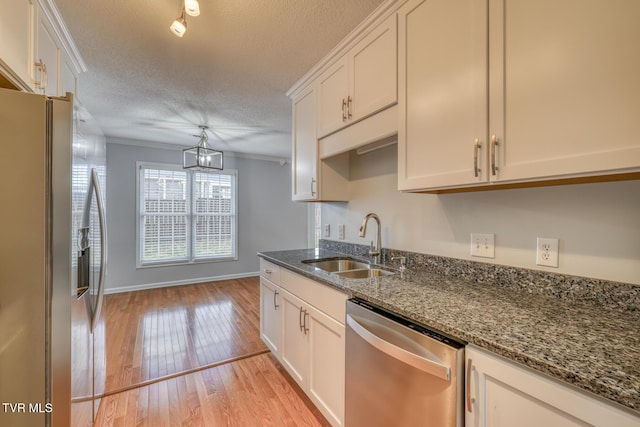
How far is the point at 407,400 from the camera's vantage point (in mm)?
976

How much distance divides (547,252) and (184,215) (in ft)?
16.0

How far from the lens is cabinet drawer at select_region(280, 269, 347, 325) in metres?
1.39

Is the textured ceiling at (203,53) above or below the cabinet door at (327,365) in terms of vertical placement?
above

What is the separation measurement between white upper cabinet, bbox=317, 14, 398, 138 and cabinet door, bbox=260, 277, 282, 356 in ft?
4.31

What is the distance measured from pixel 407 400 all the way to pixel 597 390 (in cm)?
57

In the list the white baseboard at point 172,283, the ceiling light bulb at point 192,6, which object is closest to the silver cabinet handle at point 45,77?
the ceiling light bulb at point 192,6

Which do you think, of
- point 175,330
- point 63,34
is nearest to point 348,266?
point 175,330

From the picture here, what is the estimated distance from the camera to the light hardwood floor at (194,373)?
5.57 ft

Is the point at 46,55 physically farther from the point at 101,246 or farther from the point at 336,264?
the point at 336,264

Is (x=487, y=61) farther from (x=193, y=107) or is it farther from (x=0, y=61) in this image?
(x=193, y=107)

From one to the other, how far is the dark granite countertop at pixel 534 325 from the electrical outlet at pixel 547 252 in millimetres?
145

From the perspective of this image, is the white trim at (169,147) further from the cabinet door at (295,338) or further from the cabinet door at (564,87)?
the cabinet door at (564,87)

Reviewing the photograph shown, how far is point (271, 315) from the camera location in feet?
7.35

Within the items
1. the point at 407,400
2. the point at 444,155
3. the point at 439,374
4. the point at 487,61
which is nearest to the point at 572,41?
the point at 487,61
